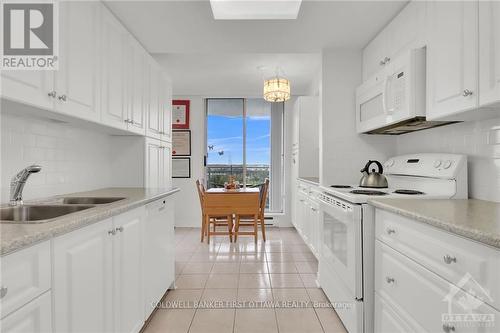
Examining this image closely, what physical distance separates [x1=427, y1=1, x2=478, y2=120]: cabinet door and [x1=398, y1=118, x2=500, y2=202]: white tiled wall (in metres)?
0.26

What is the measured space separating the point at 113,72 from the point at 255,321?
2.11 meters

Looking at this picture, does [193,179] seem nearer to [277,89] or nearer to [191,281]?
[277,89]

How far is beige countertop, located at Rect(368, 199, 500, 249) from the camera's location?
0.91 metres

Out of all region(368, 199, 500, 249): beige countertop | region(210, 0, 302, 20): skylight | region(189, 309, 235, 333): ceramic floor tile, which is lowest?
region(189, 309, 235, 333): ceramic floor tile

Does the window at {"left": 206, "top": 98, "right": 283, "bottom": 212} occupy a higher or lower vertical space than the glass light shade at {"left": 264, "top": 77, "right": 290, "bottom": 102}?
lower

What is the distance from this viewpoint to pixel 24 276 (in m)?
0.92

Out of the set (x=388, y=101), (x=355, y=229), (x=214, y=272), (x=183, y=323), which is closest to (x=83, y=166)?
(x=183, y=323)

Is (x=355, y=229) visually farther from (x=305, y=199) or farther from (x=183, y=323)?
(x=305, y=199)

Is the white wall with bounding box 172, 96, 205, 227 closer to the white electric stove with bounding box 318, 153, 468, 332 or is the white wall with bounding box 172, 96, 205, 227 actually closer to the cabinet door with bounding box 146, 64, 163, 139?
the cabinet door with bounding box 146, 64, 163, 139

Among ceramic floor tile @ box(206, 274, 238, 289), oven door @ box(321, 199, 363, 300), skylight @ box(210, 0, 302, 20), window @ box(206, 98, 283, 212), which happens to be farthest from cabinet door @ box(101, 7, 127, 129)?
window @ box(206, 98, 283, 212)

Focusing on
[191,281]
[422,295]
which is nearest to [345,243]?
[422,295]

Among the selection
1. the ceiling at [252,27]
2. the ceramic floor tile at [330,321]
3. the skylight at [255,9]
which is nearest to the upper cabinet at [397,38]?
the ceiling at [252,27]

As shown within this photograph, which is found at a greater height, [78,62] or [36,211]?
[78,62]

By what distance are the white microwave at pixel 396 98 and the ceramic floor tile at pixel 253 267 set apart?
1.80 metres
